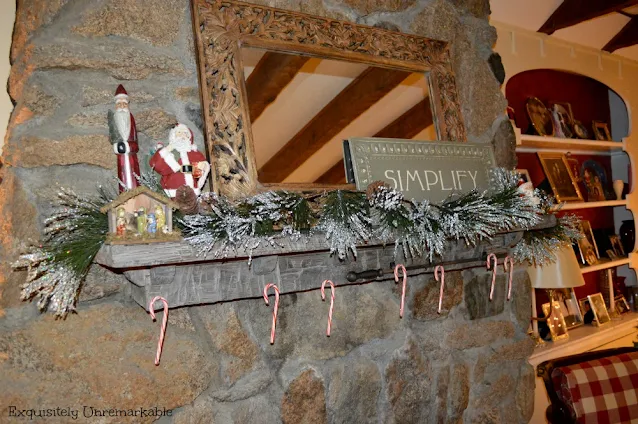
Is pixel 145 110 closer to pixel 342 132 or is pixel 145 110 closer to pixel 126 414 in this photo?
pixel 342 132

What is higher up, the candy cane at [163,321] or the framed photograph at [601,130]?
the framed photograph at [601,130]

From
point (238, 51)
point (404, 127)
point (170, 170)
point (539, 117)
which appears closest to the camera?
point (170, 170)

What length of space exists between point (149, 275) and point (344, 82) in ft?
2.70

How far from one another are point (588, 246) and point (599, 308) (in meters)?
0.43

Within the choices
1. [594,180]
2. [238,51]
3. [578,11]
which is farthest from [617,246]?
[238,51]

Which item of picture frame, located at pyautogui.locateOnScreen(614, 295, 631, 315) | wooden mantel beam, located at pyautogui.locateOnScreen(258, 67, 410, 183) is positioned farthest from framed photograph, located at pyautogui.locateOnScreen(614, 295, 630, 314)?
wooden mantel beam, located at pyautogui.locateOnScreen(258, 67, 410, 183)

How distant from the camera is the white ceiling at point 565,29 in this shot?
98.4 inches

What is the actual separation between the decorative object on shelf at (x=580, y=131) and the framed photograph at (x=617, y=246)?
744mm

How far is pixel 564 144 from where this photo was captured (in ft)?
9.50

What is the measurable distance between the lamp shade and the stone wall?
771mm

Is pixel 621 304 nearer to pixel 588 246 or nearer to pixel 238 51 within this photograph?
pixel 588 246

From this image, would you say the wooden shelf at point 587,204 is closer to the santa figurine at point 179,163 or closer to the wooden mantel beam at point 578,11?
the wooden mantel beam at point 578,11

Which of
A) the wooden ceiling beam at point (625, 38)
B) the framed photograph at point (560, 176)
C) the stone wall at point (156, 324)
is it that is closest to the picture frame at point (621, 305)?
the framed photograph at point (560, 176)

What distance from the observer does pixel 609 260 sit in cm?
308
